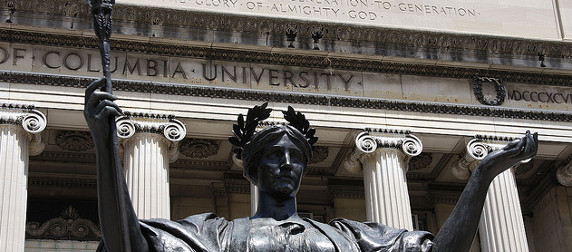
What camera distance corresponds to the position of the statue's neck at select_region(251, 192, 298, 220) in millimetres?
5328

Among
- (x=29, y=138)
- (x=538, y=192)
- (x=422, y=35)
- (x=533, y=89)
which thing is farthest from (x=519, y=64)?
(x=29, y=138)

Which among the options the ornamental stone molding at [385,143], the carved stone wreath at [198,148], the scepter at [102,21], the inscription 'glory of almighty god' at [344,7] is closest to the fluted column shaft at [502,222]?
the ornamental stone molding at [385,143]

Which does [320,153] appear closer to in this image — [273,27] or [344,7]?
[344,7]

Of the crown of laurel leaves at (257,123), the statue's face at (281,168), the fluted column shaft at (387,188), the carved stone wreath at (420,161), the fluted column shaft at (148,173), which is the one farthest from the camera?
the carved stone wreath at (420,161)

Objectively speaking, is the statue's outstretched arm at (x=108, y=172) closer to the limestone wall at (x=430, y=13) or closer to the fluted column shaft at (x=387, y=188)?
the fluted column shaft at (x=387, y=188)

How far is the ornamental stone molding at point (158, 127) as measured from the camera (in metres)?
23.7

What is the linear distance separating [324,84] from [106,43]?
20879 mm

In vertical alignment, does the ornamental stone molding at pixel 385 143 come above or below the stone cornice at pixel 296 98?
below

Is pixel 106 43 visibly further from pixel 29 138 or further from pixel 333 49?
pixel 333 49

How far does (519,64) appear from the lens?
26.8 metres

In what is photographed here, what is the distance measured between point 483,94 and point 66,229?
395 inches

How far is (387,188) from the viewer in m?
24.5

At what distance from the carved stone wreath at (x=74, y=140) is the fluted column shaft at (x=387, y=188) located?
6143mm

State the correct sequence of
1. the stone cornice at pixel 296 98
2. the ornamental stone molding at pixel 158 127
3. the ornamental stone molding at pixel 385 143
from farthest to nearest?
the ornamental stone molding at pixel 385 143
the stone cornice at pixel 296 98
the ornamental stone molding at pixel 158 127
